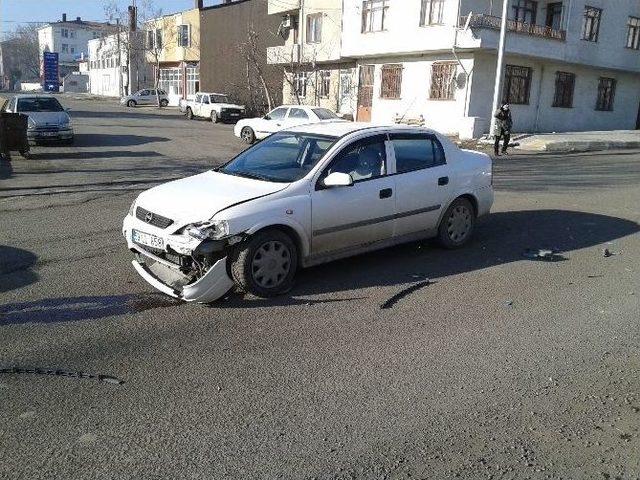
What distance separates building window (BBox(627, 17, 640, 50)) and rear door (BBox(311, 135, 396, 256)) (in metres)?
32.3

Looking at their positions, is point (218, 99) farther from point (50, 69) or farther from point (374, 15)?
point (50, 69)

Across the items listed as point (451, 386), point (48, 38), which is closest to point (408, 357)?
point (451, 386)

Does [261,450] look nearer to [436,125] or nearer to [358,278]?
[358,278]

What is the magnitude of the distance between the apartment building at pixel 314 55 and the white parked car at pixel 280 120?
11.0 meters

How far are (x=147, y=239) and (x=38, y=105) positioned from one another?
16326mm

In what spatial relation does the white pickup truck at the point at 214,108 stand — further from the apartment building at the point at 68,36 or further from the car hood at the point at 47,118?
the apartment building at the point at 68,36

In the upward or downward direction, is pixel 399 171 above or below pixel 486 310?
above

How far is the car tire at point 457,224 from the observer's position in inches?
289

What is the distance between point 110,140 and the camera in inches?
853

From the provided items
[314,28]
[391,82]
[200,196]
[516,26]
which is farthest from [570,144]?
[200,196]

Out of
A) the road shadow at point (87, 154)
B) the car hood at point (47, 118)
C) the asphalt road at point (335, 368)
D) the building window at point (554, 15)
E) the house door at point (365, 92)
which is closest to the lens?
the asphalt road at point (335, 368)

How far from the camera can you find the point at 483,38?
2375cm

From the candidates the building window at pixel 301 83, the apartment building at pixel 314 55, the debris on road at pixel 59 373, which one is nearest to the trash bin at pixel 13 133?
the debris on road at pixel 59 373

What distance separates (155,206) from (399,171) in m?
2.78
